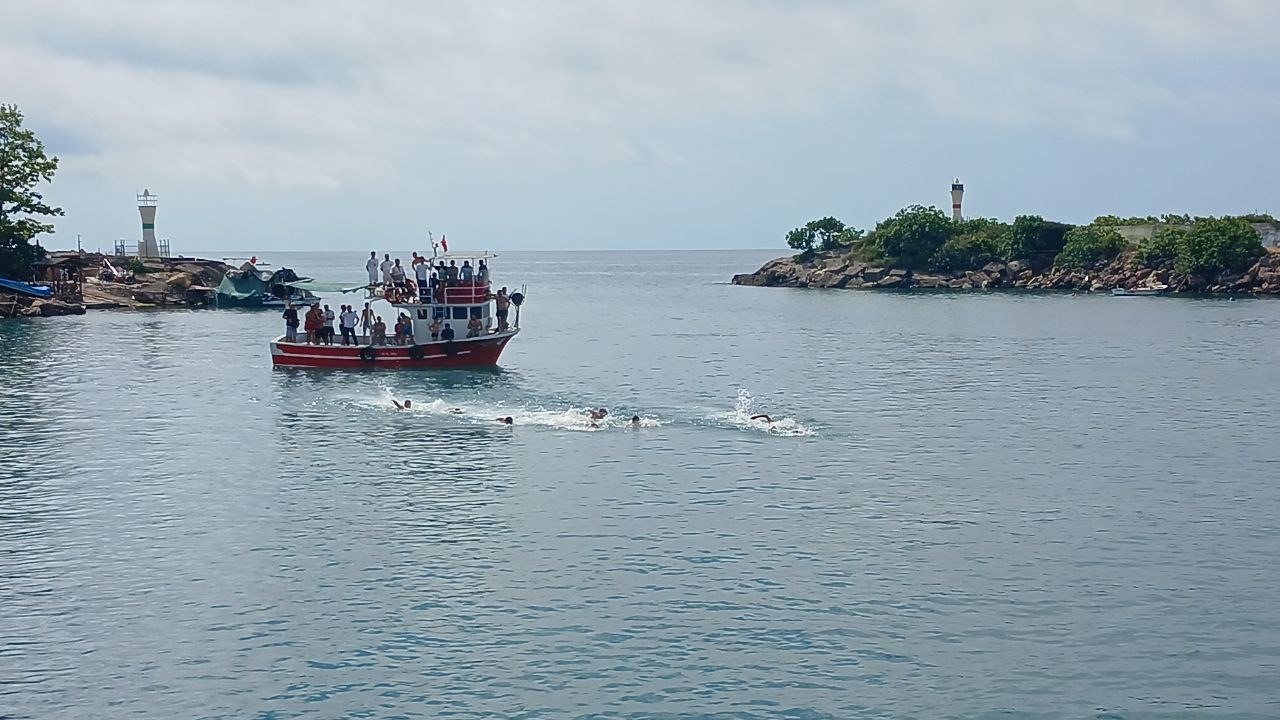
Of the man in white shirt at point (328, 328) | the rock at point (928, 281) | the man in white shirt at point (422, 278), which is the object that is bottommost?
the man in white shirt at point (328, 328)

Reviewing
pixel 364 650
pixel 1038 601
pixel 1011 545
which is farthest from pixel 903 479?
pixel 364 650

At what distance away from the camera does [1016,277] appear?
144m

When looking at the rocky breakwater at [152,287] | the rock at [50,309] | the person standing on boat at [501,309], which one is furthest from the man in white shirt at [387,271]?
the rocky breakwater at [152,287]

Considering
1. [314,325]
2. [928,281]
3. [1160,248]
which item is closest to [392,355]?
[314,325]

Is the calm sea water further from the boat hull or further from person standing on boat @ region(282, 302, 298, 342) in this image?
person standing on boat @ region(282, 302, 298, 342)

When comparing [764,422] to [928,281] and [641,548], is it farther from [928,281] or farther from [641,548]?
[928,281]

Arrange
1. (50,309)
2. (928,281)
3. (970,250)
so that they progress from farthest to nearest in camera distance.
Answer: (970,250)
(928,281)
(50,309)

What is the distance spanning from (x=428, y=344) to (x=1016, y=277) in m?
99.7

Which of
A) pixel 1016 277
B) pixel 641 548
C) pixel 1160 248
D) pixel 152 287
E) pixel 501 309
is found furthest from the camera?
pixel 1016 277

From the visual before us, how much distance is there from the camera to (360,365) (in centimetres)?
6084

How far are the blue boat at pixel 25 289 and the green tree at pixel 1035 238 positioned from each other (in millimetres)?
101038

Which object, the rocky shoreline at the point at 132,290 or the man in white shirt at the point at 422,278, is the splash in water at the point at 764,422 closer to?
the man in white shirt at the point at 422,278

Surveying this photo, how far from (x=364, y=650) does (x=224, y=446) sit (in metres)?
21.6

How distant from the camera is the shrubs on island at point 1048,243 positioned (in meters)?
123
